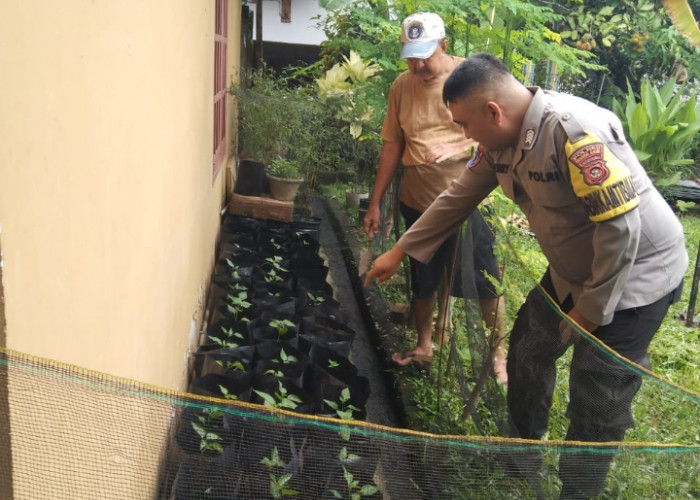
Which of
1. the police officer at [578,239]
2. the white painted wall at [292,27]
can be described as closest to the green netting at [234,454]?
the police officer at [578,239]

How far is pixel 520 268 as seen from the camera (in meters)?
2.82

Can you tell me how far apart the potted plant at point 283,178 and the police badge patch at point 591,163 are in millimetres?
4824

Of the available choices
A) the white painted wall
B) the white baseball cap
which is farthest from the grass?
the white painted wall

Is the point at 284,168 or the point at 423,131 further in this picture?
the point at 284,168

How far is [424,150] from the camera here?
156 inches

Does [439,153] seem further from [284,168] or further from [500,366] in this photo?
[284,168]

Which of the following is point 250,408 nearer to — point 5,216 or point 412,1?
point 5,216

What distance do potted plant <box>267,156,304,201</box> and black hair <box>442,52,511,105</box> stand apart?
445 centimetres

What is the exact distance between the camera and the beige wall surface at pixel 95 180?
1114mm

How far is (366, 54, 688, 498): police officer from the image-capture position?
7.01 feet

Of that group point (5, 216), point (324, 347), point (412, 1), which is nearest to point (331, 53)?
point (412, 1)

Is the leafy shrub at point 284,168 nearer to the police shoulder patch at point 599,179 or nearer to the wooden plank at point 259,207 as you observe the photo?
the wooden plank at point 259,207

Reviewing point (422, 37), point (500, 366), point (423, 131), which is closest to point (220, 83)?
point (423, 131)

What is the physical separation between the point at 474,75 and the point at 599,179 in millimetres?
611
